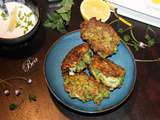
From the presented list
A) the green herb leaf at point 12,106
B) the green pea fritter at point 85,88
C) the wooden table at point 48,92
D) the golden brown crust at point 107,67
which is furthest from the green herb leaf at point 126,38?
the green herb leaf at point 12,106

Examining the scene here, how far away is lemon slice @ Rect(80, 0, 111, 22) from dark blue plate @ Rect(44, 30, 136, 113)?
108 millimetres

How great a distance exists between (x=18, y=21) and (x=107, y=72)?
453 millimetres

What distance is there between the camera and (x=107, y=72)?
53.2 inches

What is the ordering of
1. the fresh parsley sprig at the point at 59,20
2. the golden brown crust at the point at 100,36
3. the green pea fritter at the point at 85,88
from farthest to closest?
the fresh parsley sprig at the point at 59,20, the golden brown crust at the point at 100,36, the green pea fritter at the point at 85,88

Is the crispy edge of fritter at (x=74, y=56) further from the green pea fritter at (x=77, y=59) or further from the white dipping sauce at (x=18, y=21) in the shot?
the white dipping sauce at (x=18, y=21)

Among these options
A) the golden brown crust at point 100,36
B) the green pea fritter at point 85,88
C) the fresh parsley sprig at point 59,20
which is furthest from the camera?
the fresh parsley sprig at point 59,20

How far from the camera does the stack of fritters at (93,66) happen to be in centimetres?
133

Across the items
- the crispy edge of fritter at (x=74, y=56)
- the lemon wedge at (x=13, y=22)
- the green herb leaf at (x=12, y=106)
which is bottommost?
the green herb leaf at (x=12, y=106)

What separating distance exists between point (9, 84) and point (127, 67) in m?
0.50

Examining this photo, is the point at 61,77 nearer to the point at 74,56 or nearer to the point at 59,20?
the point at 74,56

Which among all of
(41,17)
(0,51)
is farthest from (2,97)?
(41,17)

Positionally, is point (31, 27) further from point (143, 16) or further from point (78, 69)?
point (143, 16)

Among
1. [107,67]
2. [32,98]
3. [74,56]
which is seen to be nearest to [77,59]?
[74,56]

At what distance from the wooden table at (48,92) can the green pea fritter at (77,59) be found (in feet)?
0.41
